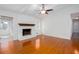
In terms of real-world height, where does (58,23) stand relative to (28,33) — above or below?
above

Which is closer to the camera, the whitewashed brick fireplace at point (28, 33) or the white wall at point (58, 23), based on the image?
the white wall at point (58, 23)

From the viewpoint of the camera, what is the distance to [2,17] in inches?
78.9

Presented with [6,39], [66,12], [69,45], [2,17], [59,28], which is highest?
[66,12]

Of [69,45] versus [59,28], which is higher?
[59,28]

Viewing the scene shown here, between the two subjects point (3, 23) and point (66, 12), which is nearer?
point (3, 23)

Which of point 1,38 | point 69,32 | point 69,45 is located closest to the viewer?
point 1,38

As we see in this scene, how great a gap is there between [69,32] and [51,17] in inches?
23.6

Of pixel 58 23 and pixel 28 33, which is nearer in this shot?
pixel 58 23

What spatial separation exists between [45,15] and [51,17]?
0.17m

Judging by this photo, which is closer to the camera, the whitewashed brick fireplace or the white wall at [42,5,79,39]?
the white wall at [42,5,79,39]

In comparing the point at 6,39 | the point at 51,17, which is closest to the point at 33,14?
the point at 51,17

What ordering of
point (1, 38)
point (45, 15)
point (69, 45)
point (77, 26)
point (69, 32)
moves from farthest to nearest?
point (69, 45) < point (45, 15) < point (69, 32) < point (77, 26) < point (1, 38)
